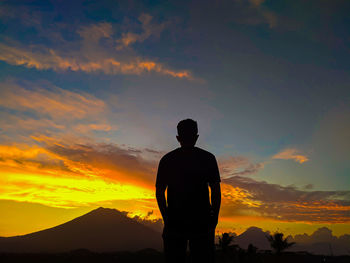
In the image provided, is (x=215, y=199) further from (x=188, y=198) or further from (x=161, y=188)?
(x=161, y=188)

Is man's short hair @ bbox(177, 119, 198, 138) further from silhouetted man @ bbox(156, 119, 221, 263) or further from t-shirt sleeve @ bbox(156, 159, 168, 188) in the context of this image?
t-shirt sleeve @ bbox(156, 159, 168, 188)

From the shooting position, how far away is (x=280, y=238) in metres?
81.4

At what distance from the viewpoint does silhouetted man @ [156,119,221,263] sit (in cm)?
321

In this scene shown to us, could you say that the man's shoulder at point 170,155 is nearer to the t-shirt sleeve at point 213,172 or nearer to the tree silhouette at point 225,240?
the t-shirt sleeve at point 213,172

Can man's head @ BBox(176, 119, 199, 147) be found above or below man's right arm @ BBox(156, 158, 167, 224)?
above

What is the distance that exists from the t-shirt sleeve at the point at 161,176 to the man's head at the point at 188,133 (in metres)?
0.39

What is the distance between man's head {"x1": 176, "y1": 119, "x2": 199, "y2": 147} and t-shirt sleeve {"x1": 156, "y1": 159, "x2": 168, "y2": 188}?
385 mm

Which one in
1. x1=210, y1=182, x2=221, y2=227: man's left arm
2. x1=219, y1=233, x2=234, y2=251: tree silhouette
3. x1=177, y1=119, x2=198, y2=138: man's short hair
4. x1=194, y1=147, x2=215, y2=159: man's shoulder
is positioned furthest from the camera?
x1=219, y1=233, x2=234, y2=251: tree silhouette

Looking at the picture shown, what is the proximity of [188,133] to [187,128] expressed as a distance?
2.7 inches

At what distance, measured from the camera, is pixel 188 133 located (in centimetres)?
356

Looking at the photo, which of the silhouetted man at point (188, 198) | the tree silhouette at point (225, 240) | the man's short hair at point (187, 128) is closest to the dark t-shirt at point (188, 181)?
the silhouetted man at point (188, 198)

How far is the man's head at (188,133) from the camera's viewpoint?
11.6ft

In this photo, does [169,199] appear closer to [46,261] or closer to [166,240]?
[166,240]

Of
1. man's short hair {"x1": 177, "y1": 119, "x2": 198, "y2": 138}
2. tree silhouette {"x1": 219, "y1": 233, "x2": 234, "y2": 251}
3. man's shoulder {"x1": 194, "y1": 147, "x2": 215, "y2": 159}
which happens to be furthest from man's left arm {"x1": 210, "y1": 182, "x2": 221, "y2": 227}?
tree silhouette {"x1": 219, "y1": 233, "x2": 234, "y2": 251}
